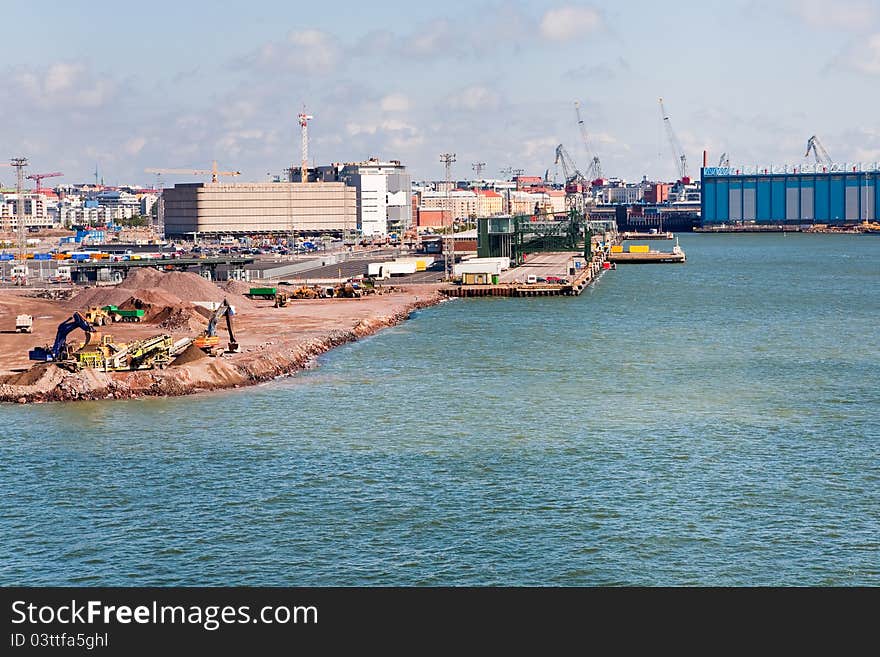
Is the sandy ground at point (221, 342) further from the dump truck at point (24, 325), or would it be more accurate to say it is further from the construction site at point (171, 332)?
the dump truck at point (24, 325)

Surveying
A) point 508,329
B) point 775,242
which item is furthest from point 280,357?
point 775,242

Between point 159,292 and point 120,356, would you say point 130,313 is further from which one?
point 120,356

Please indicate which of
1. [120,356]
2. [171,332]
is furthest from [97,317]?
[120,356]

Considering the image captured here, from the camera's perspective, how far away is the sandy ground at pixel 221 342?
41.8 meters

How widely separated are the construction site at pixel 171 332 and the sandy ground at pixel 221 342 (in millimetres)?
49

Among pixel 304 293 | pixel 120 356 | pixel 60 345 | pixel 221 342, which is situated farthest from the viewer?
pixel 304 293

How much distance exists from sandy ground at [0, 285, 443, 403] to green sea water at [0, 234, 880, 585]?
1.27 meters

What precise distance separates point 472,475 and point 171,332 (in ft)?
97.6

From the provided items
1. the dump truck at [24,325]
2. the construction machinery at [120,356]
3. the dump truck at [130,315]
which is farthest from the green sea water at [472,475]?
the dump truck at [24,325]

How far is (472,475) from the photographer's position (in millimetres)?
30750

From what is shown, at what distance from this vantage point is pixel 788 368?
49250 millimetres

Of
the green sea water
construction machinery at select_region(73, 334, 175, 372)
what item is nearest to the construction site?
construction machinery at select_region(73, 334, 175, 372)
